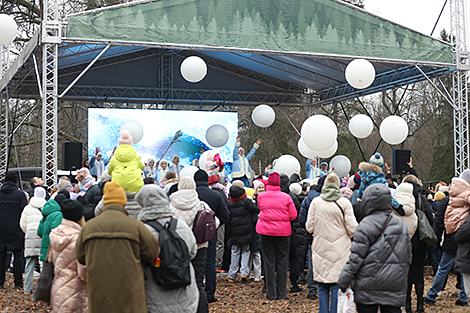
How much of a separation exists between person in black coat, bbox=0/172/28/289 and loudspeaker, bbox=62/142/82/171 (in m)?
4.31

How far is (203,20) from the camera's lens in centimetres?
1160

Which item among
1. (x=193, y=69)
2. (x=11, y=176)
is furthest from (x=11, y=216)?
(x=193, y=69)

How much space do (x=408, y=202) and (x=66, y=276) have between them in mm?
3536

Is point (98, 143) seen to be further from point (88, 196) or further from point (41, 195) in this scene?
point (88, 196)

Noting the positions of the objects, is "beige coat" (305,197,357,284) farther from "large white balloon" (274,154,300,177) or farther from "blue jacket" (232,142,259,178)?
"large white balloon" (274,154,300,177)

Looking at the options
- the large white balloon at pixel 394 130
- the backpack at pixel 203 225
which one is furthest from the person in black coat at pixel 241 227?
the large white balloon at pixel 394 130

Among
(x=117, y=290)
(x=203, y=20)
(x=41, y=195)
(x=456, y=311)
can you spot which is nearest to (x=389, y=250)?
(x=117, y=290)

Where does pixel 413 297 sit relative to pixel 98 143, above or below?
below

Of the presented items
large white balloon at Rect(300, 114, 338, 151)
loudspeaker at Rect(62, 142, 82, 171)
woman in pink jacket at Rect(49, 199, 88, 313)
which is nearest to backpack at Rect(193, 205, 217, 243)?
woman in pink jacket at Rect(49, 199, 88, 313)

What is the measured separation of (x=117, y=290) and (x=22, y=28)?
17691 mm

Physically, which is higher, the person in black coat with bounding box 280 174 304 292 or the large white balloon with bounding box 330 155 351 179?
the large white balloon with bounding box 330 155 351 179

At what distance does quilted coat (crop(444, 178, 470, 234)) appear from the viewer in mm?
5645

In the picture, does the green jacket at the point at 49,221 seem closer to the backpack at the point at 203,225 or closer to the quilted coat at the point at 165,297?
the backpack at the point at 203,225

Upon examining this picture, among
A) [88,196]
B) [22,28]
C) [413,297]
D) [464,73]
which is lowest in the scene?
[413,297]
